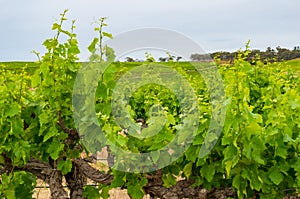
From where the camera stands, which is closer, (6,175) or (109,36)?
(109,36)

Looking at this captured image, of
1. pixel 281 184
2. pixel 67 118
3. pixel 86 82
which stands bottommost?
pixel 281 184

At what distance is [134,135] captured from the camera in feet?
10.8

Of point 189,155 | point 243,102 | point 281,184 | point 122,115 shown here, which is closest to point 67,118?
point 122,115

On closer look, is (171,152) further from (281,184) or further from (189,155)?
(281,184)

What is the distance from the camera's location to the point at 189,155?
3.32m

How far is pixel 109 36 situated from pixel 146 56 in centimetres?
154

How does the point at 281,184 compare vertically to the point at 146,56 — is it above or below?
below

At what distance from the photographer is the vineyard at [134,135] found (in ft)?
10.4

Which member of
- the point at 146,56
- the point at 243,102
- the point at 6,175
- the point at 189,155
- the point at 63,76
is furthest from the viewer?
the point at 146,56

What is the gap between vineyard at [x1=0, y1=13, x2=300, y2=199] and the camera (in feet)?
10.4

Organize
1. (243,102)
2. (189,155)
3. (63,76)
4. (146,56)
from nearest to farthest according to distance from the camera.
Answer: (243,102) → (189,155) → (63,76) → (146,56)

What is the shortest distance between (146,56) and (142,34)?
1325 millimetres

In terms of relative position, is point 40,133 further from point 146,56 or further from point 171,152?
point 146,56

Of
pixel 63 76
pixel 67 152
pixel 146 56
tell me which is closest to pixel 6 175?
pixel 67 152
